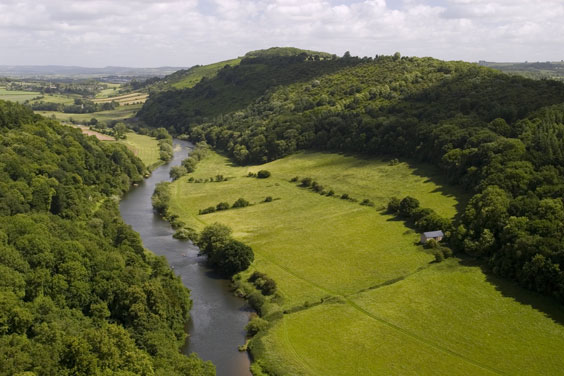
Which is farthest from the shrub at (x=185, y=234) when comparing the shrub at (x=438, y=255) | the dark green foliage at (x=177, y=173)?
the dark green foliage at (x=177, y=173)

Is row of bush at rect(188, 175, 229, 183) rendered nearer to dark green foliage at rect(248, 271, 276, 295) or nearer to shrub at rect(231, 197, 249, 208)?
shrub at rect(231, 197, 249, 208)

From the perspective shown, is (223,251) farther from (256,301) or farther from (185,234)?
(185,234)

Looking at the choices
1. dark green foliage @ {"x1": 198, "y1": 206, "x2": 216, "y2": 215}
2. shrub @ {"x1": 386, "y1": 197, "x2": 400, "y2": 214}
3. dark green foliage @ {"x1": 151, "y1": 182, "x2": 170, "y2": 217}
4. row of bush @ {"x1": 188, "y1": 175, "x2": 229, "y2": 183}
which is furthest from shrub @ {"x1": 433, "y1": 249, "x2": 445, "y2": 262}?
row of bush @ {"x1": 188, "y1": 175, "x2": 229, "y2": 183}

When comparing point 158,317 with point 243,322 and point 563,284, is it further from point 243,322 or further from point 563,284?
point 563,284

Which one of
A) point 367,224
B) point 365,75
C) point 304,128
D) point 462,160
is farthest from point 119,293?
point 365,75

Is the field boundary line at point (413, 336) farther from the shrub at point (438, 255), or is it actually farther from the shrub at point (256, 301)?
the shrub at point (438, 255)

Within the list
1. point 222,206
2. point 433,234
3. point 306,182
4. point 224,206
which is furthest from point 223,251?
point 306,182
